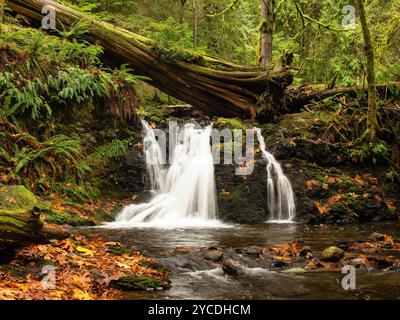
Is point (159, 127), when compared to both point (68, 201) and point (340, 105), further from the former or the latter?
point (340, 105)

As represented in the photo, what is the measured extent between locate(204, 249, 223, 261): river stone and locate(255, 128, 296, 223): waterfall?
4436 mm

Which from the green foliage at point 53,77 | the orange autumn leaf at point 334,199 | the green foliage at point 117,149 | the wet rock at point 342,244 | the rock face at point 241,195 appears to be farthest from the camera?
the green foliage at point 117,149

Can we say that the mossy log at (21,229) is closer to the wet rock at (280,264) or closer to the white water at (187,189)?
the wet rock at (280,264)

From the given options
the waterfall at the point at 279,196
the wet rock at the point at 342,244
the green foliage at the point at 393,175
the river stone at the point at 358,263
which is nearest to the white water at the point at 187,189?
the waterfall at the point at 279,196

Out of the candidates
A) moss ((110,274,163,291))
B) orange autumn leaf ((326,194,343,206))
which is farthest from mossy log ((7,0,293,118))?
moss ((110,274,163,291))

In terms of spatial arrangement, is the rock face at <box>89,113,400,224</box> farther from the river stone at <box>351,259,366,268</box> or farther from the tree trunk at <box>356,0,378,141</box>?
the river stone at <box>351,259,366,268</box>

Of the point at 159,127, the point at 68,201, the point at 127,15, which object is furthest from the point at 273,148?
the point at 127,15

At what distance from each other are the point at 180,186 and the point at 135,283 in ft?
20.8

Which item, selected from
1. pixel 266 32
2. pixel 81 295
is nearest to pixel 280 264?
pixel 81 295

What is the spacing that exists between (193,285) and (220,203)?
5590 mm

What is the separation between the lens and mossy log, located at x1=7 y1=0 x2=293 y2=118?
1200 centimetres

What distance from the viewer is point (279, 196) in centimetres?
1030

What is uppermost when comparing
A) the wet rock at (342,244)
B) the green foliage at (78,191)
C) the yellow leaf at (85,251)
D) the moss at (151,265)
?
the green foliage at (78,191)

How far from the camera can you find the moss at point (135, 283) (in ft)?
14.1
